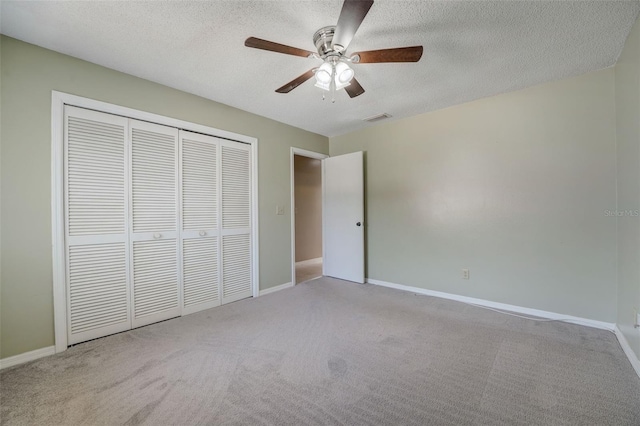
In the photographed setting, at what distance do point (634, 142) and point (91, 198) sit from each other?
14.0ft

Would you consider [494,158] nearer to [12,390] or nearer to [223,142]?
[223,142]

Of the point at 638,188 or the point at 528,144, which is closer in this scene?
the point at 638,188

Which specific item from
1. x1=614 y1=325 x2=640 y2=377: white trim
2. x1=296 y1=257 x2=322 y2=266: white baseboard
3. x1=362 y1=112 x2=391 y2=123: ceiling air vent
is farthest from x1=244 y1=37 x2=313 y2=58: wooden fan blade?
x1=296 y1=257 x2=322 y2=266: white baseboard

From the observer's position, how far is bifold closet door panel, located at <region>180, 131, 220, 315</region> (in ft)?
9.17

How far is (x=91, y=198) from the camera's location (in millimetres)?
2195

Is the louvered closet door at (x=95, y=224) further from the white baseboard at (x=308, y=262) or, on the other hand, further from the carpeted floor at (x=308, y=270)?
the white baseboard at (x=308, y=262)

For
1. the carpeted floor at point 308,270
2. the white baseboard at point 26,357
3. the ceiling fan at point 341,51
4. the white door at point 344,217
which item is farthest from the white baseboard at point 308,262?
the ceiling fan at point 341,51

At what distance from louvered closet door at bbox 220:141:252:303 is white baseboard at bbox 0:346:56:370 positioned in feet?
4.77

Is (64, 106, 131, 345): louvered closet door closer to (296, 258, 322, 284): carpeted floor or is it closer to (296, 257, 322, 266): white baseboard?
(296, 258, 322, 284): carpeted floor

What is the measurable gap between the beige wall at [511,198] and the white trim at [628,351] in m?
0.22

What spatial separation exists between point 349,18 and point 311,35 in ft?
2.01

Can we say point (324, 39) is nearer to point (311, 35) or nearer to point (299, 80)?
point (311, 35)

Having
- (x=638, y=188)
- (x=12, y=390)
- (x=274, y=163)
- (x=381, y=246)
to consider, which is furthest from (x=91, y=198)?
(x=638, y=188)

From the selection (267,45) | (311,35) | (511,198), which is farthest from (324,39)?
(511,198)
